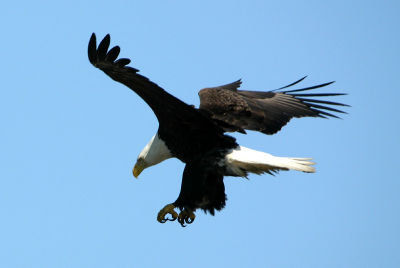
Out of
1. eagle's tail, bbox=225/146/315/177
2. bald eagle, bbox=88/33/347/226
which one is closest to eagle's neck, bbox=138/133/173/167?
bald eagle, bbox=88/33/347/226

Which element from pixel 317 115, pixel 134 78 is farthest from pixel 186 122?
pixel 317 115

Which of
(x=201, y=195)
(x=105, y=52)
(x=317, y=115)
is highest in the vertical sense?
(x=317, y=115)

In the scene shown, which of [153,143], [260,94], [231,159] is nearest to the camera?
[231,159]

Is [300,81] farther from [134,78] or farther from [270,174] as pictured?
[134,78]

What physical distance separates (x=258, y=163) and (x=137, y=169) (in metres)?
1.42

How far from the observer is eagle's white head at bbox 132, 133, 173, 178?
800 cm

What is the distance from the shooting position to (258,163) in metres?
7.36

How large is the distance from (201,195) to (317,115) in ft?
4.92

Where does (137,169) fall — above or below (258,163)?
above

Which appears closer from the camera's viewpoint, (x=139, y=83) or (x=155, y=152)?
(x=139, y=83)

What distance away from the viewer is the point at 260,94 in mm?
8992

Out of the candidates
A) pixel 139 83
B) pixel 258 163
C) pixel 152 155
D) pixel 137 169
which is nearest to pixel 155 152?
pixel 152 155

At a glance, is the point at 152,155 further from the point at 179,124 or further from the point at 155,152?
the point at 179,124

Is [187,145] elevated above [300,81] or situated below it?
below
